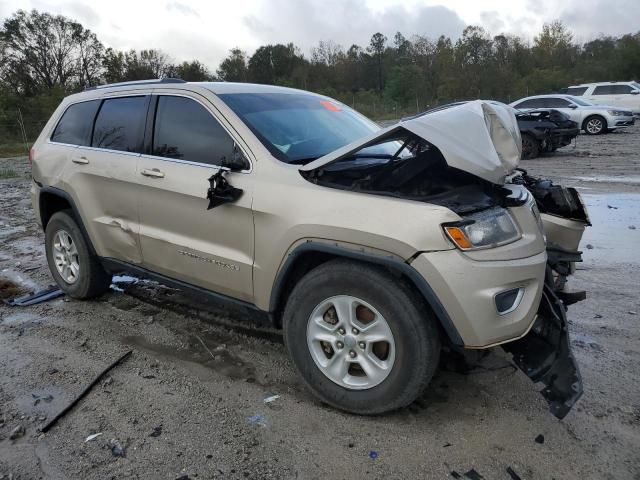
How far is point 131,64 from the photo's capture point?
2098 inches

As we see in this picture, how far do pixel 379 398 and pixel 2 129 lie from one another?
108 ft

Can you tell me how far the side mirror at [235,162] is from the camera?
10.5 ft

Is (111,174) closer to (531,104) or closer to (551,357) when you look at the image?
(551,357)

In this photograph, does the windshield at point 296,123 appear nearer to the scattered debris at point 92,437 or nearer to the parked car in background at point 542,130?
the scattered debris at point 92,437

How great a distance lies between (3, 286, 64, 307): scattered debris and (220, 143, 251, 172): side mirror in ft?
8.93

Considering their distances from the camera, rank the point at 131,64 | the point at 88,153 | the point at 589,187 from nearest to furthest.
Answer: the point at 88,153
the point at 589,187
the point at 131,64

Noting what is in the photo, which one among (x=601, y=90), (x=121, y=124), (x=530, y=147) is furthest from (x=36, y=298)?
(x=601, y=90)

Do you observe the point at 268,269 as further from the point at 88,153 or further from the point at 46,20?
the point at 46,20

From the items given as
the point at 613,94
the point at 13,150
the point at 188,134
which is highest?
the point at 188,134

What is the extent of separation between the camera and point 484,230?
261 centimetres

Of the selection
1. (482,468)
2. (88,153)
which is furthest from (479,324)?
(88,153)

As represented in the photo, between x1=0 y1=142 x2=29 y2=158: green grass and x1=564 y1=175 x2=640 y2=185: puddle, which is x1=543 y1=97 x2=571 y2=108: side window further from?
x1=0 y1=142 x2=29 y2=158: green grass

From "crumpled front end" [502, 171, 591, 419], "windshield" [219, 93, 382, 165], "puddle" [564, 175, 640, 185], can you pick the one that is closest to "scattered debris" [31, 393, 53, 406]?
→ "windshield" [219, 93, 382, 165]

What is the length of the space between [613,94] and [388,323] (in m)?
24.5
